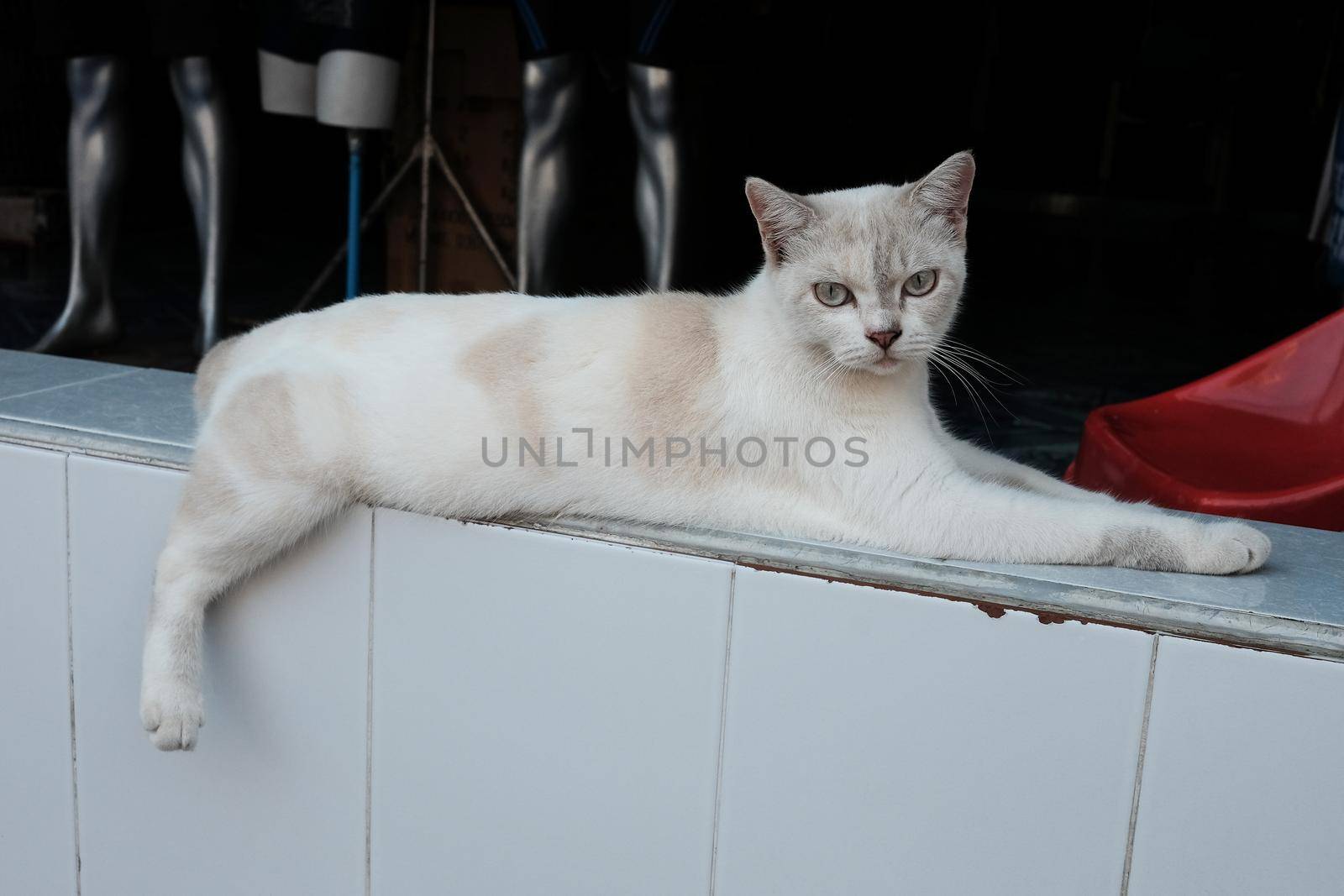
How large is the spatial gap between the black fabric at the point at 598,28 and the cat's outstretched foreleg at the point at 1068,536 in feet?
4.31

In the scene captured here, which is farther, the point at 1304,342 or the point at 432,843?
the point at 1304,342

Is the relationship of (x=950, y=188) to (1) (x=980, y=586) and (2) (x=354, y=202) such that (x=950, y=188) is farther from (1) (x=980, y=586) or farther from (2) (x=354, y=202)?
(2) (x=354, y=202)

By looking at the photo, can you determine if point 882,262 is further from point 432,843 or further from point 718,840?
point 432,843

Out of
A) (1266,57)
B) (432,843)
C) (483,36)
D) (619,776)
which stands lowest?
Answer: (432,843)

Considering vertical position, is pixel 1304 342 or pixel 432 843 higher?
pixel 1304 342

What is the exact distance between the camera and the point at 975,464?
118cm

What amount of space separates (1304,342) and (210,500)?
1.24 m

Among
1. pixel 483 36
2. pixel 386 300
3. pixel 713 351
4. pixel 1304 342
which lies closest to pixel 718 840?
pixel 713 351

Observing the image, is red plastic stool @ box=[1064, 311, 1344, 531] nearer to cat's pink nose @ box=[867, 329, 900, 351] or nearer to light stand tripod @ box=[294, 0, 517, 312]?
cat's pink nose @ box=[867, 329, 900, 351]

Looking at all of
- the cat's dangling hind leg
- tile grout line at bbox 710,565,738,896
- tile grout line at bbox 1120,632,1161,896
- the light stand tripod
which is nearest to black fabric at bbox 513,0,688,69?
the light stand tripod

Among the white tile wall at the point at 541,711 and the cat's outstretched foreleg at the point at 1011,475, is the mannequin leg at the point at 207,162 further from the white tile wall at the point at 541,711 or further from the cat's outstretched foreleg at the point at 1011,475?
the cat's outstretched foreleg at the point at 1011,475

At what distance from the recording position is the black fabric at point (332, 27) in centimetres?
215

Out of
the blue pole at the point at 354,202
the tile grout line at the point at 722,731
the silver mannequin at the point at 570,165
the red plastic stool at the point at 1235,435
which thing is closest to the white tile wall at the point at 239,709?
the tile grout line at the point at 722,731

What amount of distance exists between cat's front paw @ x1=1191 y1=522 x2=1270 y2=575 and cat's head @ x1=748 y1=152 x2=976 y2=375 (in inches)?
11.1
